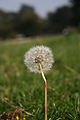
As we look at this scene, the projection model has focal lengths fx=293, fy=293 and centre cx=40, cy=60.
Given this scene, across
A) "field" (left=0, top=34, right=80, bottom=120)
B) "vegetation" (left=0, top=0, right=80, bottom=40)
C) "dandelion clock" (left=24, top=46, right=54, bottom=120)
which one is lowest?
"field" (left=0, top=34, right=80, bottom=120)

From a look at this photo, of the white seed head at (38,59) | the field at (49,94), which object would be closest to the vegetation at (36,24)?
the field at (49,94)

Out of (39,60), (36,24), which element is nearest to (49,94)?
(39,60)

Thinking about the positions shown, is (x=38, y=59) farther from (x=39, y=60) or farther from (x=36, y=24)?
(x=36, y=24)

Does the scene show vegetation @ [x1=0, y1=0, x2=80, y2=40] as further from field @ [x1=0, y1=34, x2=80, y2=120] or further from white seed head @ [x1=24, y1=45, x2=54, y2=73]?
white seed head @ [x1=24, y1=45, x2=54, y2=73]

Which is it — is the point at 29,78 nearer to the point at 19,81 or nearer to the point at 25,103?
the point at 19,81

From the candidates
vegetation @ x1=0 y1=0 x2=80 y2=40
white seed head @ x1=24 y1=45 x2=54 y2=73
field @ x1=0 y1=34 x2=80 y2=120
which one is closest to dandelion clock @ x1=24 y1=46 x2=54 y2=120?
white seed head @ x1=24 y1=45 x2=54 y2=73

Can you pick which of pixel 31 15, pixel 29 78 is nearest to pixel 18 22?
pixel 31 15

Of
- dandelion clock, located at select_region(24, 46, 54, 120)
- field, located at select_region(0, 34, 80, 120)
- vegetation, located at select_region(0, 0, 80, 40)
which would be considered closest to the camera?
dandelion clock, located at select_region(24, 46, 54, 120)

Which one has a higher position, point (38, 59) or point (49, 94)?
point (38, 59)
